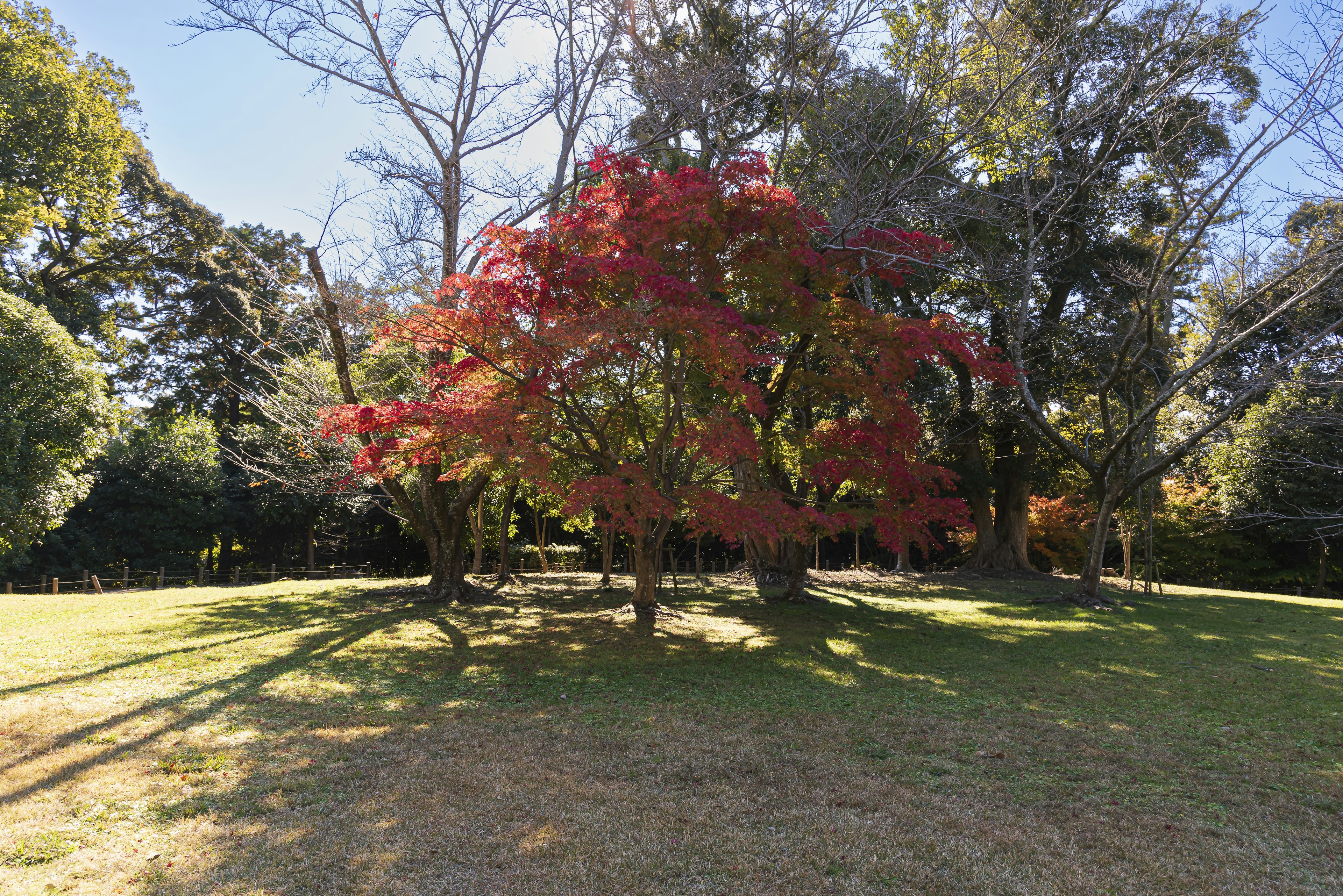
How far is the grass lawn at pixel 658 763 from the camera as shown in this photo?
303 cm

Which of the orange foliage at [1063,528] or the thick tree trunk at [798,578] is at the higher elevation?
the orange foliage at [1063,528]

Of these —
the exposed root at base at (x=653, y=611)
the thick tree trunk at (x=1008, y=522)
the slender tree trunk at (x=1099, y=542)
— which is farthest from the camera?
the thick tree trunk at (x=1008, y=522)

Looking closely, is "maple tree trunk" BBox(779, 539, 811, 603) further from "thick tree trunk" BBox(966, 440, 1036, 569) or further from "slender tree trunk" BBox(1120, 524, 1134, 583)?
"slender tree trunk" BBox(1120, 524, 1134, 583)

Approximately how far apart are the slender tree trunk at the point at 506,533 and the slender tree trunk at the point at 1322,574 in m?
18.6

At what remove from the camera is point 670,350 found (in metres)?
7.74

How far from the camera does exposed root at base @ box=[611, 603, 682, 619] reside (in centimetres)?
980

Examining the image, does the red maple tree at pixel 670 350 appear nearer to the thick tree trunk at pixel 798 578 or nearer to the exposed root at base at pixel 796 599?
the thick tree trunk at pixel 798 578

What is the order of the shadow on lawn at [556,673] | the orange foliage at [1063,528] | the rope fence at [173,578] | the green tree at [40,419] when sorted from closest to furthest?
the shadow on lawn at [556,673] < the green tree at [40,419] < the rope fence at [173,578] < the orange foliage at [1063,528]

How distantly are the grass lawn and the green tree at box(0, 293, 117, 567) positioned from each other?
5.37 metres

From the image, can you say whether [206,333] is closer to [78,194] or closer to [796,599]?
[78,194]

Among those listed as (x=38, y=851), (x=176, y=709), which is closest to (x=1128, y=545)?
(x=176, y=709)

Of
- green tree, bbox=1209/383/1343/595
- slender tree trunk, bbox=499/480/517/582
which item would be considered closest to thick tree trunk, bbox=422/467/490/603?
slender tree trunk, bbox=499/480/517/582

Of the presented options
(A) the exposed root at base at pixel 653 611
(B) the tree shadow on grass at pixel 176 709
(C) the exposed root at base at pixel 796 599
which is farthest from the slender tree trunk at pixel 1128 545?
(B) the tree shadow on grass at pixel 176 709

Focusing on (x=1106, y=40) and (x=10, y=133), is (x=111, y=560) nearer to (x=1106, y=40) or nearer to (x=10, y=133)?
(x=10, y=133)
